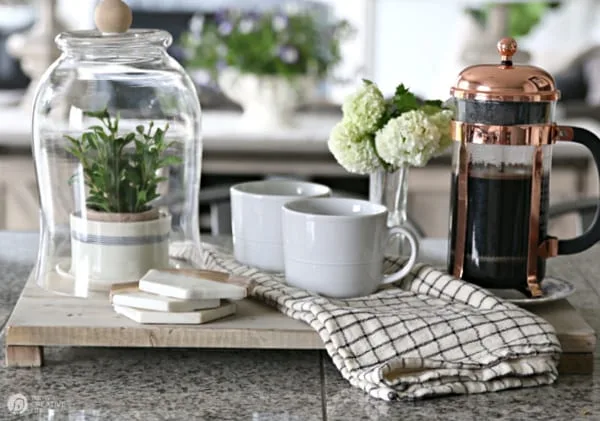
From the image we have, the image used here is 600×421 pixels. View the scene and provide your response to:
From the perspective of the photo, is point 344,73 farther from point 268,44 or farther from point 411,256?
point 411,256

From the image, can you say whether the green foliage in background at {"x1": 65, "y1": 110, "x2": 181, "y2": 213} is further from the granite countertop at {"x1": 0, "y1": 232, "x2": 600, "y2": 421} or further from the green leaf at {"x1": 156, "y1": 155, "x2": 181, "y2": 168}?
the granite countertop at {"x1": 0, "y1": 232, "x2": 600, "y2": 421}

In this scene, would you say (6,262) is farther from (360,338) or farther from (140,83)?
(360,338)

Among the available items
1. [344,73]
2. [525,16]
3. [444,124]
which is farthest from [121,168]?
[525,16]

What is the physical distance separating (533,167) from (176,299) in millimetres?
401

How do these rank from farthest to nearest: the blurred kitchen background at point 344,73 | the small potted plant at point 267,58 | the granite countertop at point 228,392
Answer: the small potted plant at point 267,58
the blurred kitchen background at point 344,73
the granite countertop at point 228,392

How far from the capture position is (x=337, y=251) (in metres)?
1.09

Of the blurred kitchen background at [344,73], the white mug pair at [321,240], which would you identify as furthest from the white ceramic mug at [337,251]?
the blurred kitchen background at [344,73]

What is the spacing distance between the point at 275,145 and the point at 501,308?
213 cm

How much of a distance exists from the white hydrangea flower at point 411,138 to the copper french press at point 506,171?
4cm

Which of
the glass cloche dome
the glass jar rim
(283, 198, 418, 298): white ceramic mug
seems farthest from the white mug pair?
the glass jar rim

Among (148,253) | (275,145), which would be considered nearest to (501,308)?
(148,253)

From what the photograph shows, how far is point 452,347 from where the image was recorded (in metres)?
1.01

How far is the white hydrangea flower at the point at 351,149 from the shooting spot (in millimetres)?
1215

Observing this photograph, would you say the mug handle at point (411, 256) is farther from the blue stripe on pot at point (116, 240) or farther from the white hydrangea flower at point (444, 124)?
the blue stripe on pot at point (116, 240)
